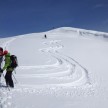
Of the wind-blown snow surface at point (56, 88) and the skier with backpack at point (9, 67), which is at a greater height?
the skier with backpack at point (9, 67)

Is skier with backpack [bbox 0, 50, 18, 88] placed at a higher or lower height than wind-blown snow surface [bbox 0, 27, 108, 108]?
higher

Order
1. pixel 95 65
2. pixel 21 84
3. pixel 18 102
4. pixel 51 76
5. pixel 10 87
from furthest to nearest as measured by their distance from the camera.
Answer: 1. pixel 95 65
2. pixel 51 76
3. pixel 21 84
4. pixel 10 87
5. pixel 18 102

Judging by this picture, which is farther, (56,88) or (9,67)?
(56,88)

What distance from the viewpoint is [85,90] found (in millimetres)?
13125

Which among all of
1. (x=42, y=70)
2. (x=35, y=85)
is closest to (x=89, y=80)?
(x=42, y=70)

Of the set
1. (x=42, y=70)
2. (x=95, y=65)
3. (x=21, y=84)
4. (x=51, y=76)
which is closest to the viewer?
(x=21, y=84)

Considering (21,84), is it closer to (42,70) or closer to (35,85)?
(35,85)

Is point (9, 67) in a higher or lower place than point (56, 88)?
A: higher

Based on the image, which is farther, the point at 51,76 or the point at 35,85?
the point at 51,76

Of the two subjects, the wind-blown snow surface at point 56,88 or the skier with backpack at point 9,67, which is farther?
the skier with backpack at point 9,67

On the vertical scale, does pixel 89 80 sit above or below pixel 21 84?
below

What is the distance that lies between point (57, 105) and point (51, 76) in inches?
213

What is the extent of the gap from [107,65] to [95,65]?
42.0 inches

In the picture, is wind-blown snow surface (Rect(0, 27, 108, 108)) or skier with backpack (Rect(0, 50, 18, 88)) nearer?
wind-blown snow surface (Rect(0, 27, 108, 108))
